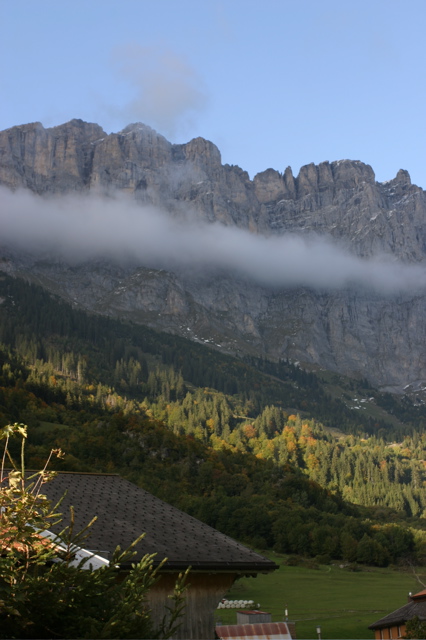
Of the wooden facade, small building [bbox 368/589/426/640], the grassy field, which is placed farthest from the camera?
the grassy field

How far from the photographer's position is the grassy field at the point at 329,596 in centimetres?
7554

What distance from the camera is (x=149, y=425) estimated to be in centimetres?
19425

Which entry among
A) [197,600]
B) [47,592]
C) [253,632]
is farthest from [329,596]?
[47,592]

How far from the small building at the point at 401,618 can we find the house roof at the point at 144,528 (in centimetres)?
3560

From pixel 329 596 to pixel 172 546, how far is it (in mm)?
84793

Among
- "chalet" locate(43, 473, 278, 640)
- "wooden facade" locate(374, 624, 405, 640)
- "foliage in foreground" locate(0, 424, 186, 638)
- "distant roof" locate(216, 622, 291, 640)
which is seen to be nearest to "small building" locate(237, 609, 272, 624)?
"distant roof" locate(216, 622, 291, 640)

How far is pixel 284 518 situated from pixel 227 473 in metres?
34.5

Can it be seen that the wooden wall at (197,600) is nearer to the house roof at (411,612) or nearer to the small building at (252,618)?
the small building at (252,618)

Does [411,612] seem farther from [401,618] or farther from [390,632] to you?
[390,632]

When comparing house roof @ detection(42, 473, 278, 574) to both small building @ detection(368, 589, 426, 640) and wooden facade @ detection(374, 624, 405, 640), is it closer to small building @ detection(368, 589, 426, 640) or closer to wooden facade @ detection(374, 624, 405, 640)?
small building @ detection(368, 589, 426, 640)

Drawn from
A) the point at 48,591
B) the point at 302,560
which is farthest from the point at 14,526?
the point at 302,560

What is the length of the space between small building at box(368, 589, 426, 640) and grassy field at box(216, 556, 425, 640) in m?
6.97

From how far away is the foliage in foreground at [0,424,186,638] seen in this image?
12.8 meters

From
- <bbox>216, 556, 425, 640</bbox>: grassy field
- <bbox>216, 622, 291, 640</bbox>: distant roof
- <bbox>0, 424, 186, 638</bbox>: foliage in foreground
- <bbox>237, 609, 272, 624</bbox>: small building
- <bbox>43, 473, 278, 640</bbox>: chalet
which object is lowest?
<bbox>216, 556, 425, 640</bbox>: grassy field
